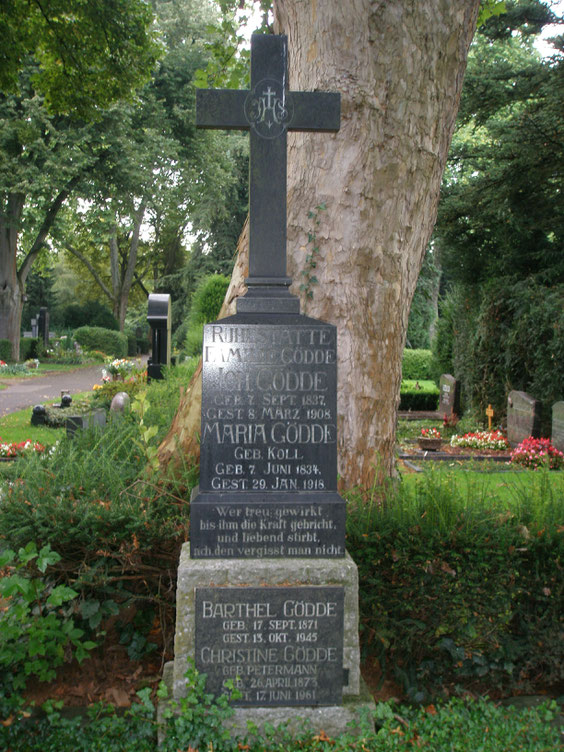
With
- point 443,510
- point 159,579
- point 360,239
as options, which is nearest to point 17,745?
point 159,579

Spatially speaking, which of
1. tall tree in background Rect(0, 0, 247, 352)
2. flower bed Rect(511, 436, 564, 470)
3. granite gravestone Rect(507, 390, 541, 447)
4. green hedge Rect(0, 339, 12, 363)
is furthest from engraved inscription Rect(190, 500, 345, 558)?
green hedge Rect(0, 339, 12, 363)

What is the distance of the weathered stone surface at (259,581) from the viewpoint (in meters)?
3.18

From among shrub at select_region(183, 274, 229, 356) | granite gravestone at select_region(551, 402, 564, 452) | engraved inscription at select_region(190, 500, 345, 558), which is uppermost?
shrub at select_region(183, 274, 229, 356)

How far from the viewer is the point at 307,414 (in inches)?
131

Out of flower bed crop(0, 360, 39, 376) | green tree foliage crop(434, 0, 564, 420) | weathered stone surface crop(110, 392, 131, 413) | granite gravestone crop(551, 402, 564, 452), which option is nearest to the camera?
weathered stone surface crop(110, 392, 131, 413)

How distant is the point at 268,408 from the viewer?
3318mm

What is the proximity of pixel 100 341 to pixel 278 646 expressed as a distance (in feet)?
112

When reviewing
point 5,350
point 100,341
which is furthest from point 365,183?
point 100,341

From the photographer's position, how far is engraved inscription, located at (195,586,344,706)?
125 inches

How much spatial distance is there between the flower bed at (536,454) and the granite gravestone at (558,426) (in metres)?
0.17

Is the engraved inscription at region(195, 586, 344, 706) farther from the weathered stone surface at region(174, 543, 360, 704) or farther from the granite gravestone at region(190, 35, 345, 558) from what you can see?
the granite gravestone at region(190, 35, 345, 558)

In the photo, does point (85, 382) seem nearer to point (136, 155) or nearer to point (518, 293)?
point (136, 155)

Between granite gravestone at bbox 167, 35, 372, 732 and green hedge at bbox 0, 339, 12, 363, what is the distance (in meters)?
28.8

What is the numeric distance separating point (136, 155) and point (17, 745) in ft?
80.5
